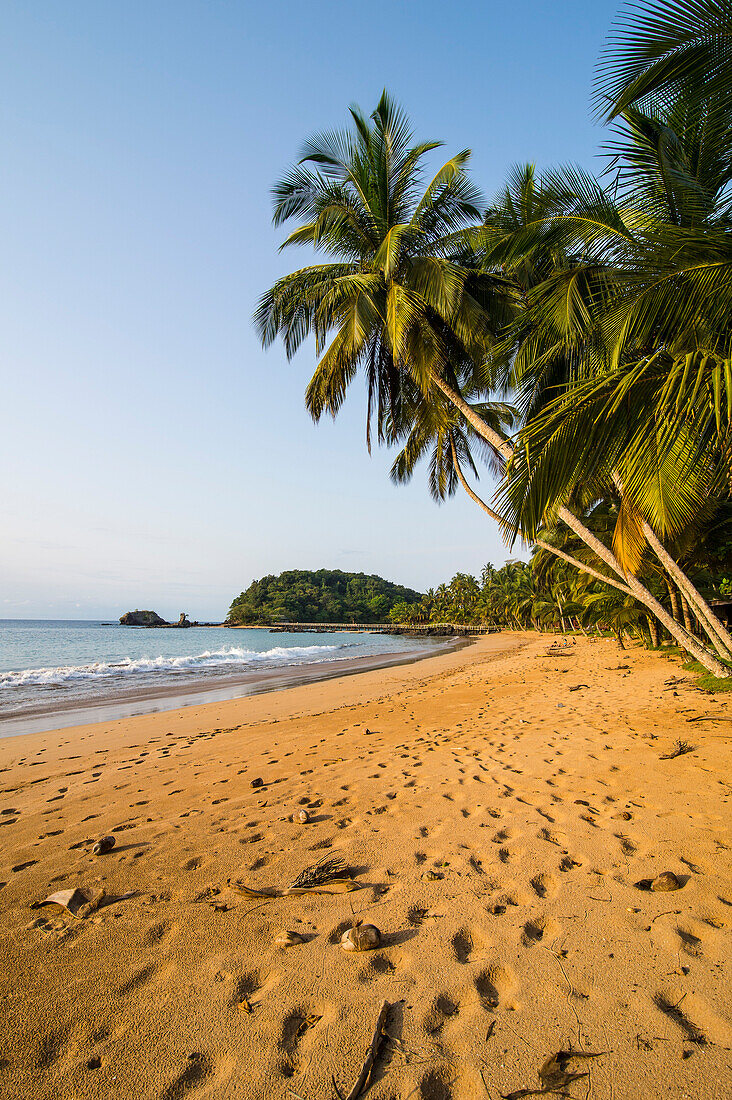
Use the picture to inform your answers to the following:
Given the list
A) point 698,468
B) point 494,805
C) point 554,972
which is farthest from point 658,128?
point 554,972

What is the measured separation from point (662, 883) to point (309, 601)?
12937 centimetres

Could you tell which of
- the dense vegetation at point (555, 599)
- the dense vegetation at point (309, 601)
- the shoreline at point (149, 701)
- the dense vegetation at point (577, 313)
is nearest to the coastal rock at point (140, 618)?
the dense vegetation at point (309, 601)

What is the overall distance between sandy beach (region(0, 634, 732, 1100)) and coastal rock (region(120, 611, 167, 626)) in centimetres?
15432

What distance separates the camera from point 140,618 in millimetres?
146125

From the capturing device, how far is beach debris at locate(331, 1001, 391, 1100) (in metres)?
1.63

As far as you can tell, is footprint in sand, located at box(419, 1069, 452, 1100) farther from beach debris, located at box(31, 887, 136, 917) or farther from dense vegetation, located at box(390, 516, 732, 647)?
dense vegetation, located at box(390, 516, 732, 647)

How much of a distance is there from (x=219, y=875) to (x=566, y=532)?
1741 cm

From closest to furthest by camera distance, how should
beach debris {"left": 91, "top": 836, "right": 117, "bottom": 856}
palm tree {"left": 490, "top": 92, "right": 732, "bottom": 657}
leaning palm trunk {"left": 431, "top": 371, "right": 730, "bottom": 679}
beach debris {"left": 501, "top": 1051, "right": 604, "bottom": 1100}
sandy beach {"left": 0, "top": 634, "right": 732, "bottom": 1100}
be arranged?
1. beach debris {"left": 501, "top": 1051, "right": 604, "bottom": 1100}
2. sandy beach {"left": 0, "top": 634, "right": 732, "bottom": 1100}
3. beach debris {"left": 91, "top": 836, "right": 117, "bottom": 856}
4. palm tree {"left": 490, "top": 92, "right": 732, "bottom": 657}
5. leaning palm trunk {"left": 431, "top": 371, "right": 730, "bottom": 679}

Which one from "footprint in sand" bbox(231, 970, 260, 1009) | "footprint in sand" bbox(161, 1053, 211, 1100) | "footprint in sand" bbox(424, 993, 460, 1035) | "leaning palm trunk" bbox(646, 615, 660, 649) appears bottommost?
"footprint in sand" bbox(161, 1053, 211, 1100)

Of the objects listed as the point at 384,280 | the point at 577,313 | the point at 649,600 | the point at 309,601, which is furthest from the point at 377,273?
the point at 309,601

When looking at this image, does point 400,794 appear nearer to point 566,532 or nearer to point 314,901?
point 314,901

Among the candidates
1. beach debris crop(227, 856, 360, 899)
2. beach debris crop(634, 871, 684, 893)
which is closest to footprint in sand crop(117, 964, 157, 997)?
beach debris crop(227, 856, 360, 899)

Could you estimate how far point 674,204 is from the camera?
196 inches

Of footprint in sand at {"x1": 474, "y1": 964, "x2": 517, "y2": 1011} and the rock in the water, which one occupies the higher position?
the rock in the water
